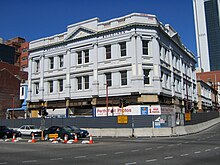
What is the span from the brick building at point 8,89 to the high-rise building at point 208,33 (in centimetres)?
12724

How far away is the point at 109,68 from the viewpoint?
3316 centimetres

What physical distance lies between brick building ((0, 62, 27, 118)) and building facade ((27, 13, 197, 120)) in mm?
12461

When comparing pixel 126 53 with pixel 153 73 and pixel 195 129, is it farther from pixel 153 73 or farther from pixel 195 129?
pixel 195 129

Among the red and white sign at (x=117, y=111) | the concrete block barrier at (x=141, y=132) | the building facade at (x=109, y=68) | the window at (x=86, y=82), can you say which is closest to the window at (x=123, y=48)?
the building facade at (x=109, y=68)

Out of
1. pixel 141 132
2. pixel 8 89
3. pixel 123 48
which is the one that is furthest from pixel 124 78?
pixel 8 89

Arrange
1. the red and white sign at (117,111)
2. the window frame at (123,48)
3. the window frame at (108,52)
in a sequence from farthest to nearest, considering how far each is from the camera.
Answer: the window frame at (108,52), the window frame at (123,48), the red and white sign at (117,111)

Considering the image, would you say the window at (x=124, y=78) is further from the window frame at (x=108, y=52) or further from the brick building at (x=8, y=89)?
the brick building at (x=8, y=89)

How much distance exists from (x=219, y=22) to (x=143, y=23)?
138776 millimetres

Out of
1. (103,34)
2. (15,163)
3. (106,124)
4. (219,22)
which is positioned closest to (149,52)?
(103,34)

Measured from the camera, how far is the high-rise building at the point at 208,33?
15712cm

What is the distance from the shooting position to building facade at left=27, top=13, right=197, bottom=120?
31.2 m

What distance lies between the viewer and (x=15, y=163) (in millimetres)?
10055

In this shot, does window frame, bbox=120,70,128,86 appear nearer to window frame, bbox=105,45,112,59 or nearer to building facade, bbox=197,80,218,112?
window frame, bbox=105,45,112,59

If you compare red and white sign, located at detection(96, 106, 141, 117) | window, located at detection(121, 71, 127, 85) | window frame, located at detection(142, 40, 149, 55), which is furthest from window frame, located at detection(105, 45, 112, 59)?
red and white sign, located at detection(96, 106, 141, 117)
